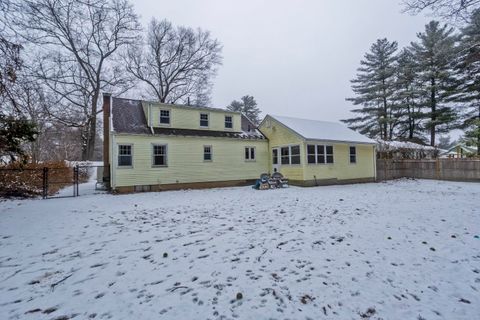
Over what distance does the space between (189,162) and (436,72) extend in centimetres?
2725

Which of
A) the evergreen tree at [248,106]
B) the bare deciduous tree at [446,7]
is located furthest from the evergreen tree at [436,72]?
the evergreen tree at [248,106]

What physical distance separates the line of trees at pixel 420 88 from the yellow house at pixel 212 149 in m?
11.5

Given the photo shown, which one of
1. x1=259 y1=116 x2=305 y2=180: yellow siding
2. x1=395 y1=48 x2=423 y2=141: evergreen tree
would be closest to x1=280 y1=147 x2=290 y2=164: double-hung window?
x1=259 y1=116 x2=305 y2=180: yellow siding

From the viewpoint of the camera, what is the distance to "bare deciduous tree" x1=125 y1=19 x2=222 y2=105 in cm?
2503

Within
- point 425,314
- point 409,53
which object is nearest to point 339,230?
point 425,314

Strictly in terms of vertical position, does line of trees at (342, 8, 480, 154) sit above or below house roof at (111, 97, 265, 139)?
above

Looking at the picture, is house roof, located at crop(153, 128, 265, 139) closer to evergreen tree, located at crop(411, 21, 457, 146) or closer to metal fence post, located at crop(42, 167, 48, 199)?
metal fence post, located at crop(42, 167, 48, 199)

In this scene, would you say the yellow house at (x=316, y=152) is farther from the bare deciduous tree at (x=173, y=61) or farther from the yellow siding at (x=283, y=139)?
the bare deciduous tree at (x=173, y=61)

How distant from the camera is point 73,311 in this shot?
240cm

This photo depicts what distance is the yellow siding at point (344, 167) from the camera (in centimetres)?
1514

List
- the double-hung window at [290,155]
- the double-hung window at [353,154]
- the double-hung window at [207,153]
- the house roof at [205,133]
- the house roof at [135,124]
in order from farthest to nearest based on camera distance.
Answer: the double-hung window at [353,154] < the double-hung window at [290,155] < the double-hung window at [207,153] < the house roof at [205,133] < the house roof at [135,124]

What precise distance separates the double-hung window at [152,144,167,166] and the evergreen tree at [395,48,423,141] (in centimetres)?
2662

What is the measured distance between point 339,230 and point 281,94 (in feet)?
151

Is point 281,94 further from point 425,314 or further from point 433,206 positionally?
point 425,314
